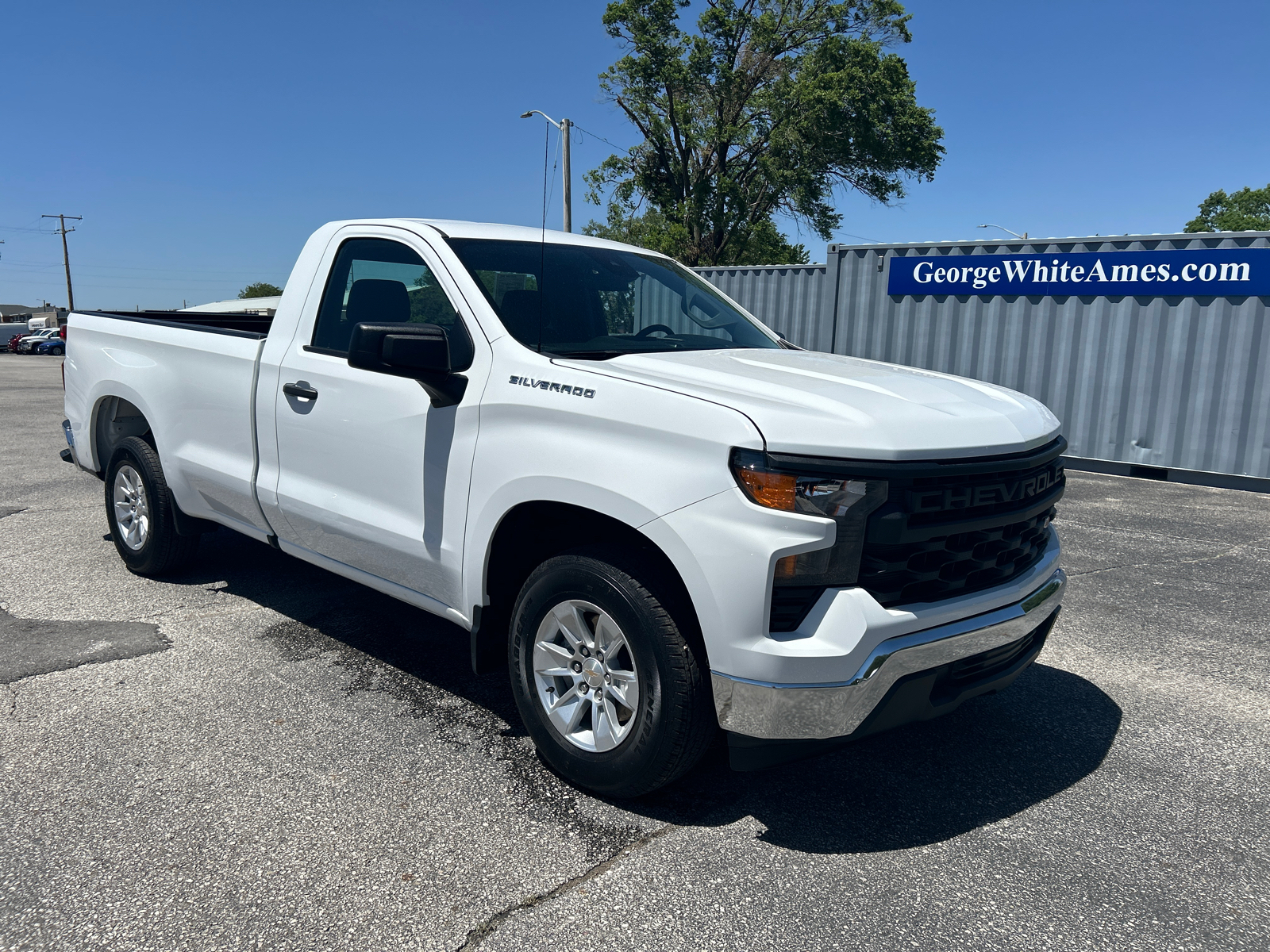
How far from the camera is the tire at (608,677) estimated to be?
2769 millimetres

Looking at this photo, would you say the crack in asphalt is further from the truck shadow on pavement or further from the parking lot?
the truck shadow on pavement

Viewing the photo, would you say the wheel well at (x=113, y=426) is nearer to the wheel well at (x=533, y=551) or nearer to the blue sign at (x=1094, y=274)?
the wheel well at (x=533, y=551)

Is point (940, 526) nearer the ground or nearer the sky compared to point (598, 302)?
nearer the ground

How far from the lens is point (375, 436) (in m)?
3.67

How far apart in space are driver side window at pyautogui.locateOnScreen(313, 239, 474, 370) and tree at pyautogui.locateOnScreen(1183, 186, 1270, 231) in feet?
304

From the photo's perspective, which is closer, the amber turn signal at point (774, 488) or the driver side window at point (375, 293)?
the amber turn signal at point (774, 488)

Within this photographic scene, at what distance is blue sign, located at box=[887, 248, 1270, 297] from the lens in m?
9.91

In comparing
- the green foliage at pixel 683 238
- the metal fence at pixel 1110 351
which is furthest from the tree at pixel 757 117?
the metal fence at pixel 1110 351

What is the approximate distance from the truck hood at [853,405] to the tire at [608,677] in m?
0.60

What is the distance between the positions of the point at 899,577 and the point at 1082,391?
9.69 metres

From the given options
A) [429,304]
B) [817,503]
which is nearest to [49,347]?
[429,304]

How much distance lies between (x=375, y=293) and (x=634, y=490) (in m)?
1.86

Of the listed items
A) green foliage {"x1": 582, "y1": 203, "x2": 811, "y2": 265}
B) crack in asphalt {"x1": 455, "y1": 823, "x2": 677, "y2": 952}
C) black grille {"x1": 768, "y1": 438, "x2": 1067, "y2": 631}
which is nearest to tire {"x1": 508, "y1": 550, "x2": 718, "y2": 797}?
crack in asphalt {"x1": 455, "y1": 823, "x2": 677, "y2": 952}

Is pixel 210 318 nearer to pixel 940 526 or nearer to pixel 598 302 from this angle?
pixel 598 302
